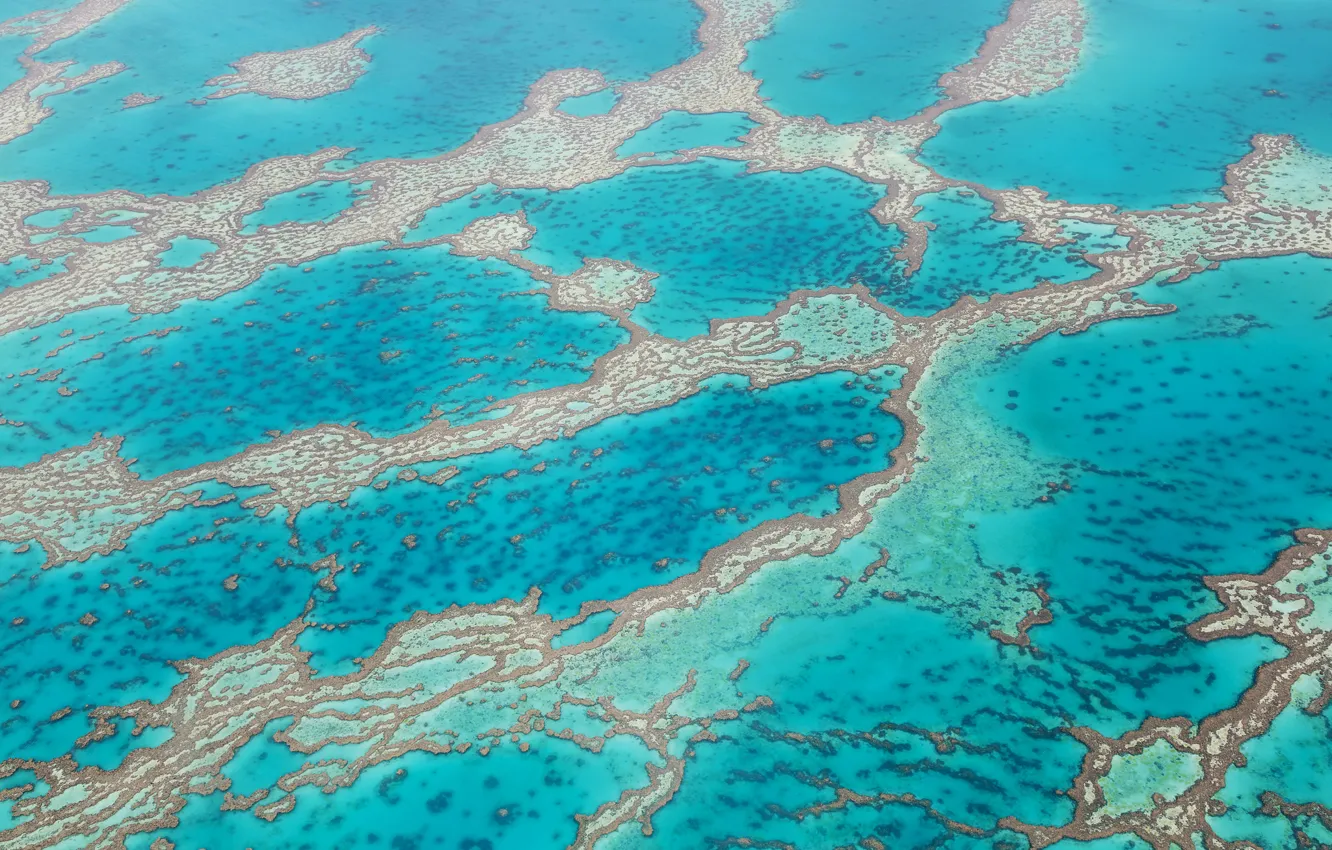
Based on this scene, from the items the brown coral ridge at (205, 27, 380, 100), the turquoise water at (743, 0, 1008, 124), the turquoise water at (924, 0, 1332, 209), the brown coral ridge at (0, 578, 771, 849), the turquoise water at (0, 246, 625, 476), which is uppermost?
the brown coral ridge at (205, 27, 380, 100)

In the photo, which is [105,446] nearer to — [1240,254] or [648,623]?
[648,623]

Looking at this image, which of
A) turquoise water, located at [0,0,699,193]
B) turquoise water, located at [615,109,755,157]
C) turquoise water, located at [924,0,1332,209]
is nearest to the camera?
turquoise water, located at [924,0,1332,209]

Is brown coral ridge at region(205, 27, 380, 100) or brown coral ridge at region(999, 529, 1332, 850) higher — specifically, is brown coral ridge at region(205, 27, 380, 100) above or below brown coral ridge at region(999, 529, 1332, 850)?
above

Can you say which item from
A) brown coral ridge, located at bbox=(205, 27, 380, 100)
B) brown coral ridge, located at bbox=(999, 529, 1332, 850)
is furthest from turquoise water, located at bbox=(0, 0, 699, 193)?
brown coral ridge, located at bbox=(999, 529, 1332, 850)

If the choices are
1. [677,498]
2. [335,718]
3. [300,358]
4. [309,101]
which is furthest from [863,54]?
[335,718]

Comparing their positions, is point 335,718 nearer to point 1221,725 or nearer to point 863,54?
point 1221,725

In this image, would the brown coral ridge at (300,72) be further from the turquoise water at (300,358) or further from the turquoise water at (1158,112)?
the turquoise water at (1158,112)

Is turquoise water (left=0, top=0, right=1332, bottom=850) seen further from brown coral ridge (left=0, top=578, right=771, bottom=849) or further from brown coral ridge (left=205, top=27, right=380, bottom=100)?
brown coral ridge (left=205, top=27, right=380, bottom=100)

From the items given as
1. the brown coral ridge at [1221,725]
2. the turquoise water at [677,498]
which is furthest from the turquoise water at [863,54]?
the brown coral ridge at [1221,725]
